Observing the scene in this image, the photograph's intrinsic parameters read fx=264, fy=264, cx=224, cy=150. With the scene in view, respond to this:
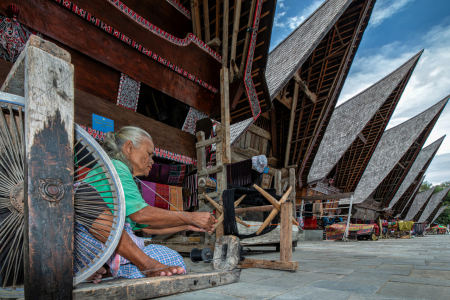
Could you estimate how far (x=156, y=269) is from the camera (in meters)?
1.77

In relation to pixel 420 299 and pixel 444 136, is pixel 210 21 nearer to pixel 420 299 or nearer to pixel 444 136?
pixel 420 299

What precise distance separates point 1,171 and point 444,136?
4016 cm

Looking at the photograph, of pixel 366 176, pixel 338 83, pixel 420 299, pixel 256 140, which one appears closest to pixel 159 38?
pixel 420 299

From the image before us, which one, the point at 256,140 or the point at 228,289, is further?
the point at 256,140

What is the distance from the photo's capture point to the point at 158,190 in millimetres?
4609

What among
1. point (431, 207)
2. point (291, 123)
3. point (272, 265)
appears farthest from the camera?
point (431, 207)

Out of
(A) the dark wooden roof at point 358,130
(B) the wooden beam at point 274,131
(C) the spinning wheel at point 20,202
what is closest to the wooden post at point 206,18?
(C) the spinning wheel at point 20,202

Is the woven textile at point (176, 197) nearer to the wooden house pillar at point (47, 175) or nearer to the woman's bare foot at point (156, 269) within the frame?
the woman's bare foot at point (156, 269)

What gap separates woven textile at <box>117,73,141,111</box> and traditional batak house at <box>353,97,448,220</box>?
19098 millimetres

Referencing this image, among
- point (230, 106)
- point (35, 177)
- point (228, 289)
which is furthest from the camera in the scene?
point (230, 106)

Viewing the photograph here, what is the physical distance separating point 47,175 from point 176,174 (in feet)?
12.5

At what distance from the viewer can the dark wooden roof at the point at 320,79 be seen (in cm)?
934

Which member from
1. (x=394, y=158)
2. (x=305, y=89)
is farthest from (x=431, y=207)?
(x=305, y=89)

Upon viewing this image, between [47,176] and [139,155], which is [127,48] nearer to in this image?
[139,155]
